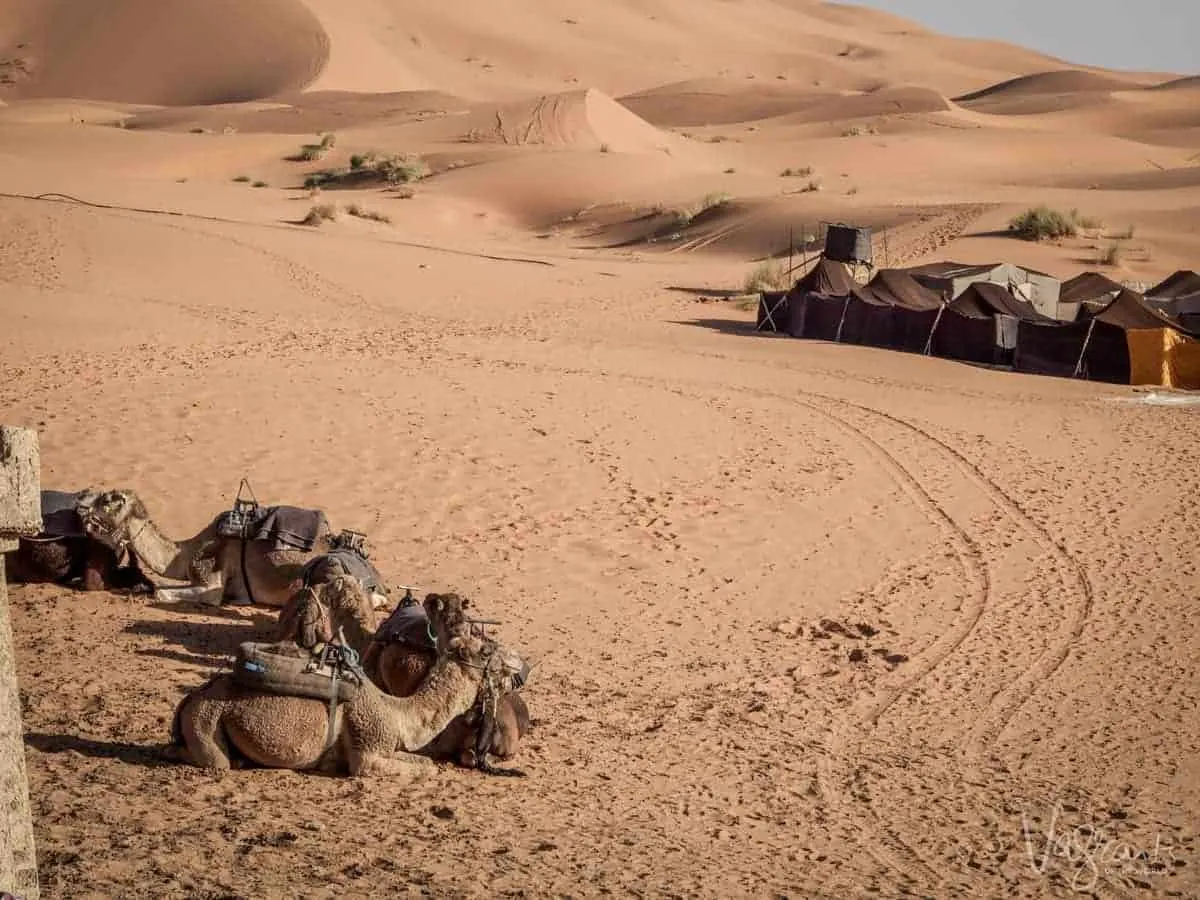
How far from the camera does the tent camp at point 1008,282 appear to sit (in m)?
25.6

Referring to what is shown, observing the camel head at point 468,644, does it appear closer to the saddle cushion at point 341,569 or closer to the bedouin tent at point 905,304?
the saddle cushion at point 341,569

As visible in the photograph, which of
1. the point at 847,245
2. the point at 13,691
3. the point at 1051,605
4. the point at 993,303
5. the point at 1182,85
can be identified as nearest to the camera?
the point at 13,691

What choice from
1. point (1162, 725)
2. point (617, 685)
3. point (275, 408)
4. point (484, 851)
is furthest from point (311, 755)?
point (275, 408)

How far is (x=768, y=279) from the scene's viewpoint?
30.2 metres

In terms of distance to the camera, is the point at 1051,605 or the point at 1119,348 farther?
the point at 1119,348

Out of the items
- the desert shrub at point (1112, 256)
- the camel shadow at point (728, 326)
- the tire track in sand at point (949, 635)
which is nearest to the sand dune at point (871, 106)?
A: the desert shrub at point (1112, 256)

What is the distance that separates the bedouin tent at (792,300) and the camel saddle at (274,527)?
17.3 metres

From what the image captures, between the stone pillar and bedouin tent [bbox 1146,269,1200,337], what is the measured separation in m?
22.3

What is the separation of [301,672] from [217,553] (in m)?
3.00

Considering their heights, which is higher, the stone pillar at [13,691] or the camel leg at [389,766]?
the stone pillar at [13,691]

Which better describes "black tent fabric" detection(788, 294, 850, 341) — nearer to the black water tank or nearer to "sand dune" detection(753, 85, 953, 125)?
the black water tank

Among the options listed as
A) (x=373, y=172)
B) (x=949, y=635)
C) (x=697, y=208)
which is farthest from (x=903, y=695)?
(x=373, y=172)

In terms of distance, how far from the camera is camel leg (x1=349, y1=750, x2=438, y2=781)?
6.29 metres

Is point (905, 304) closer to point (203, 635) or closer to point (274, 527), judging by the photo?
point (274, 527)
